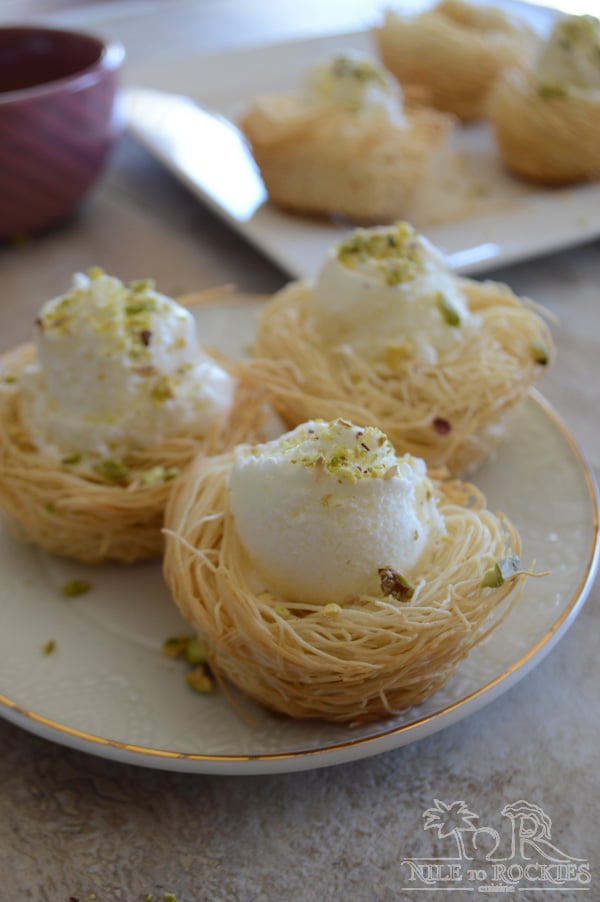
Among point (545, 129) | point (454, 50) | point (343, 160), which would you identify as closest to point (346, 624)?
point (343, 160)

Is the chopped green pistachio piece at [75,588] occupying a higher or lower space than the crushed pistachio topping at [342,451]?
lower

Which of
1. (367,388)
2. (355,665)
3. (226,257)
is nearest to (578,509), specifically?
(367,388)

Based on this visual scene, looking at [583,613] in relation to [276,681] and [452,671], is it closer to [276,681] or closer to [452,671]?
[452,671]

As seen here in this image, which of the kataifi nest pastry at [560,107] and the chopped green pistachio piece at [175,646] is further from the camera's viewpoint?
the kataifi nest pastry at [560,107]

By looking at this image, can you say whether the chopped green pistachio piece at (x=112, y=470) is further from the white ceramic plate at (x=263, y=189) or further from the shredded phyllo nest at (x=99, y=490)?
the white ceramic plate at (x=263, y=189)

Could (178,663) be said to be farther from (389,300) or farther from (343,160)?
(343,160)

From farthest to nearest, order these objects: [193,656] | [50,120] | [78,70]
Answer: [78,70]
[50,120]
[193,656]

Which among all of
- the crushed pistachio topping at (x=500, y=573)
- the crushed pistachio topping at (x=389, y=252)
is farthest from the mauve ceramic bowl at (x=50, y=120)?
the crushed pistachio topping at (x=500, y=573)

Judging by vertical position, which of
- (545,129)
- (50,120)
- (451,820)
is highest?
(50,120)
